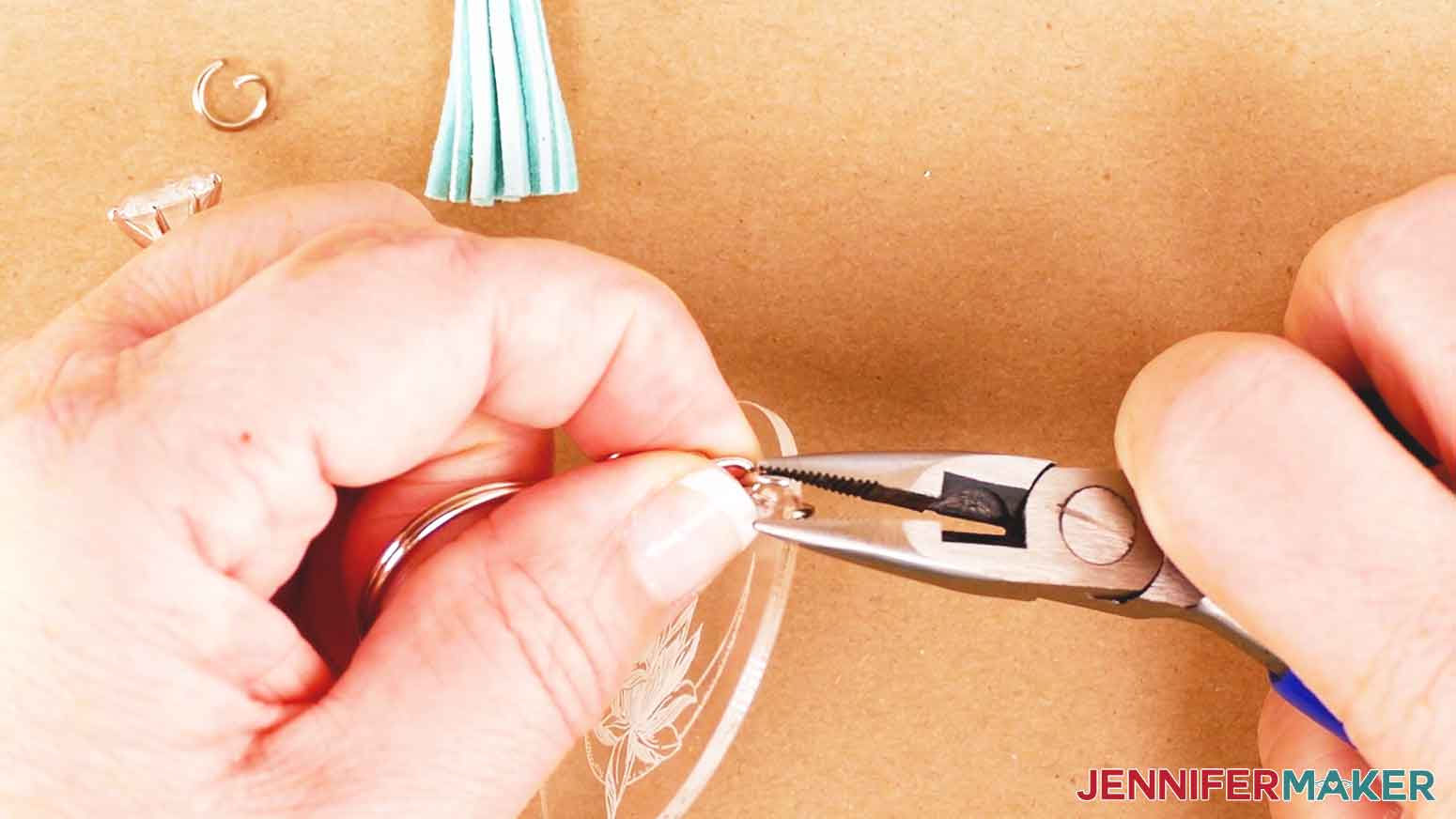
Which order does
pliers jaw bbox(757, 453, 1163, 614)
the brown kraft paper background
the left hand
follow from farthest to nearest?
the brown kraft paper background < pliers jaw bbox(757, 453, 1163, 614) < the left hand

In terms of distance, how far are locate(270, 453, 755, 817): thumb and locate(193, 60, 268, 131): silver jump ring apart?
61cm

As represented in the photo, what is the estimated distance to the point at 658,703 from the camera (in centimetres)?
96

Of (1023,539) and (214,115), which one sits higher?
(214,115)

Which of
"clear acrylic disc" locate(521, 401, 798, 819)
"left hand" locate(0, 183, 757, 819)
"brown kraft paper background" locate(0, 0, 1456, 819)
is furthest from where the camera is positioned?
"brown kraft paper background" locate(0, 0, 1456, 819)

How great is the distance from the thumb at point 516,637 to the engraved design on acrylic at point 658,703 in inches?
5.2

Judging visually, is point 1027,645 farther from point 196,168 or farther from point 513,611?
point 196,168

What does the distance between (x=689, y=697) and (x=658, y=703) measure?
0.03 m

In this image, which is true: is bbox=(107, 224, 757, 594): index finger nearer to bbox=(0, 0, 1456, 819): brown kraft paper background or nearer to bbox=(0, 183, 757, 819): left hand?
bbox=(0, 183, 757, 819): left hand

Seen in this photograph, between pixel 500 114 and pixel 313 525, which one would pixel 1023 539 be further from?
pixel 500 114

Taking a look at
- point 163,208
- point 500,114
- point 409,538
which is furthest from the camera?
point 500,114

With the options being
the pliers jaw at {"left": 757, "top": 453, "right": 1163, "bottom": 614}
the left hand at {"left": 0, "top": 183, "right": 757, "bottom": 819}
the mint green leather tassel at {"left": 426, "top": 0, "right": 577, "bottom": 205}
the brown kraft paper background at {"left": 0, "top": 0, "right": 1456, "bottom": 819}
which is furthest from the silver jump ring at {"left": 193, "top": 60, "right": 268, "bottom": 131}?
the pliers jaw at {"left": 757, "top": 453, "right": 1163, "bottom": 614}

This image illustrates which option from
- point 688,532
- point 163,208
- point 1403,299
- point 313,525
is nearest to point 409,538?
point 313,525

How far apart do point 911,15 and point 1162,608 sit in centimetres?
65

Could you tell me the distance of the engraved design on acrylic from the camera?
37.2 inches
